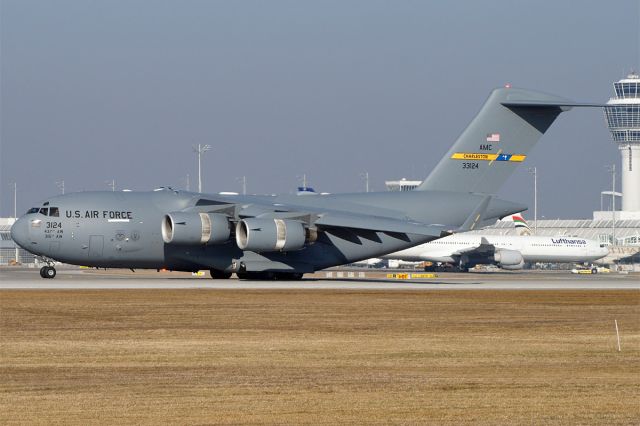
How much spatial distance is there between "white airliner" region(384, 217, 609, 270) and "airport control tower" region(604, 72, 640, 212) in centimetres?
8729

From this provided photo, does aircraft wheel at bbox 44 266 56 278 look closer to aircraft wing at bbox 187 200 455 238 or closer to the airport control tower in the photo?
aircraft wing at bbox 187 200 455 238

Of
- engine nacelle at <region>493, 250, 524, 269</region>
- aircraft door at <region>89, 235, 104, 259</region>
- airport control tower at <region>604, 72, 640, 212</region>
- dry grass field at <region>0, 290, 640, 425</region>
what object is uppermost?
airport control tower at <region>604, 72, 640, 212</region>

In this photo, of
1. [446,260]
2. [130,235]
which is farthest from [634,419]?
[446,260]

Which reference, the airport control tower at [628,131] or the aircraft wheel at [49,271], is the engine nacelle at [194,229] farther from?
the airport control tower at [628,131]

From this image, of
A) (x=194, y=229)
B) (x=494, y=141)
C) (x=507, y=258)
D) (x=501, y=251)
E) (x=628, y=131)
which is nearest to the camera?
(x=194, y=229)

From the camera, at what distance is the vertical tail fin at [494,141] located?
48250mm

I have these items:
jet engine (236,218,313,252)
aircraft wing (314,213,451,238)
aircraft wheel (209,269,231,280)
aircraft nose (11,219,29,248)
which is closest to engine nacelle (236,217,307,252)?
jet engine (236,218,313,252)

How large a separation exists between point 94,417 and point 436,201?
3576 cm

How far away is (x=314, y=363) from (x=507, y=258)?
233ft

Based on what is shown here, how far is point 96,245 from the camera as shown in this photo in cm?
4372

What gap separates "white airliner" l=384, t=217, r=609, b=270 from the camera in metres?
88.6

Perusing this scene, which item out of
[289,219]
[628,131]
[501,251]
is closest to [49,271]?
[289,219]

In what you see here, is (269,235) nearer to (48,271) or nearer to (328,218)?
(328,218)

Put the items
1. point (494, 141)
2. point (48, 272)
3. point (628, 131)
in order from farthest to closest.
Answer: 1. point (628, 131)
2. point (494, 141)
3. point (48, 272)
